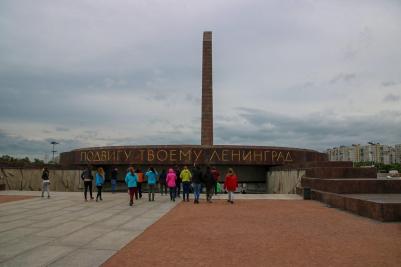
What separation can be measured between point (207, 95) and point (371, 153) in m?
93.8

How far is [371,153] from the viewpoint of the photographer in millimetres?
110188

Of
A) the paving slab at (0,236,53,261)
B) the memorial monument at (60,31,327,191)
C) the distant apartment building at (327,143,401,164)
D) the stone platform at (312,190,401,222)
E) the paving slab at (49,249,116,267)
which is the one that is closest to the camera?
the paving slab at (49,249,116,267)

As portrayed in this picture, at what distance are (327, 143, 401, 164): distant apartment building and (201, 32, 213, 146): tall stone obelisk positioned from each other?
89.4 m

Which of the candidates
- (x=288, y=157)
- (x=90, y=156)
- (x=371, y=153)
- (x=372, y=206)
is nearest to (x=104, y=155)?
(x=90, y=156)

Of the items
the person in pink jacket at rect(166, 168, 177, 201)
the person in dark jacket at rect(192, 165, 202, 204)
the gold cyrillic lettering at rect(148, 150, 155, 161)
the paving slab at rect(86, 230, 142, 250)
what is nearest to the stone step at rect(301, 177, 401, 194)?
the person in dark jacket at rect(192, 165, 202, 204)

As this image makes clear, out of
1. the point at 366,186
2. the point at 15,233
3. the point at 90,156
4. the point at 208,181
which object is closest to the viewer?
the point at 15,233

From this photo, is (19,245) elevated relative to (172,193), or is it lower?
lower

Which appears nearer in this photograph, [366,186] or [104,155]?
[366,186]

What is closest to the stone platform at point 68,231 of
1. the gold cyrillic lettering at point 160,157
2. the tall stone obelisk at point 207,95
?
the gold cyrillic lettering at point 160,157

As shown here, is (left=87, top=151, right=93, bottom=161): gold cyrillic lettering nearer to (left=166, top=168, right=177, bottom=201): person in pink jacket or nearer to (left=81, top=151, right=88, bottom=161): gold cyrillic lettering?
(left=81, top=151, right=88, bottom=161): gold cyrillic lettering

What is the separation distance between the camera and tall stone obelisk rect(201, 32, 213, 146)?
29047 millimetres

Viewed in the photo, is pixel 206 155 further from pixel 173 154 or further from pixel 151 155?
pixel 151 155

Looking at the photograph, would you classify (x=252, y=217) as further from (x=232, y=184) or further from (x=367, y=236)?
(x=232, y=184)

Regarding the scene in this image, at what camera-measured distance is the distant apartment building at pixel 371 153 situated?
111144 mm
